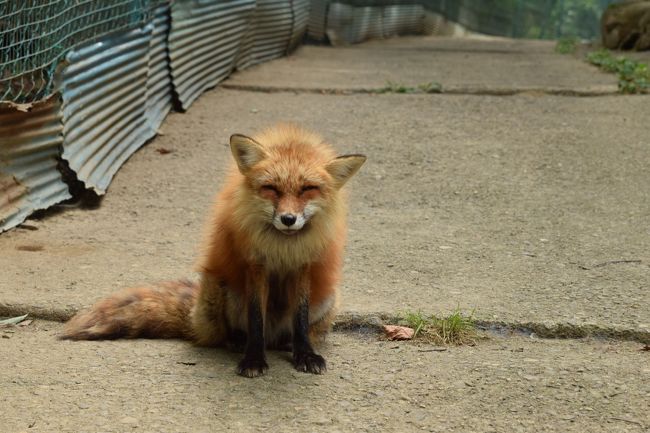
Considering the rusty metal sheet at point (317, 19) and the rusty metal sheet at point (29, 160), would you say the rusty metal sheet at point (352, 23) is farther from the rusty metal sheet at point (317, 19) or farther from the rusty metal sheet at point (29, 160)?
the rusty metal sheet at point (29, 160)

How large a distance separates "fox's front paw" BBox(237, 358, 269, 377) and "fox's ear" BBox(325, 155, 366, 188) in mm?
870

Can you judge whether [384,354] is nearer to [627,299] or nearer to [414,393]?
[414,393]

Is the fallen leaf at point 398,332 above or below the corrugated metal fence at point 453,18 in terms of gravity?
above

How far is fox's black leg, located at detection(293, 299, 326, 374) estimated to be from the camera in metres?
3.71

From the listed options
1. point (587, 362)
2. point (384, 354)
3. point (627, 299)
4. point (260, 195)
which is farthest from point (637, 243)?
point (260, 195)

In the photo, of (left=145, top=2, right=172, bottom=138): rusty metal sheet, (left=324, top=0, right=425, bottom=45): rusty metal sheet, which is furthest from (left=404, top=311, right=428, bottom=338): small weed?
(left=324, top=0, right=425, bottom=45): rusty metal sheet

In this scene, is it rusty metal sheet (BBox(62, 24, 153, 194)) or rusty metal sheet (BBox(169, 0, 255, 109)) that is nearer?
rusty metal sheet (BBox(62, 24, 153, 194))

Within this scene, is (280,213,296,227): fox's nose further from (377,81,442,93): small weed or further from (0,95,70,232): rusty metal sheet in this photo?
(377,81,442,93): small weed

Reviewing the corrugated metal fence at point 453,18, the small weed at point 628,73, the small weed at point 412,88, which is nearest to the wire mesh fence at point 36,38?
the small weed at point 412,88

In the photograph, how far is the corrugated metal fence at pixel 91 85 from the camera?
5.39m

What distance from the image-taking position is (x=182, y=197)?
21.2 feet

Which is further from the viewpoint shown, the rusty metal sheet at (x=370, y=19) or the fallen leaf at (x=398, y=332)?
the rusty metal sheet at (x=370, y=19)

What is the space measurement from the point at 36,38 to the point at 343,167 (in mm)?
2793

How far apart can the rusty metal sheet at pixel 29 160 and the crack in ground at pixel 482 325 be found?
1.20m
